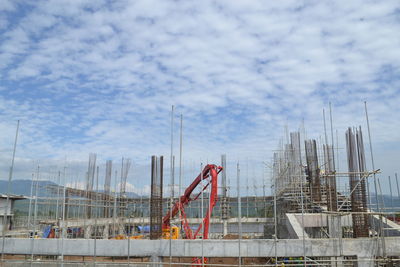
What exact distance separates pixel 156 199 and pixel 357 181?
871 centimetres

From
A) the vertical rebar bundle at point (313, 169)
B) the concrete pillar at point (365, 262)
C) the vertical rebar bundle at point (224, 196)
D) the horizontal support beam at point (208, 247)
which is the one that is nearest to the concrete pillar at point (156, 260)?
the horizontal support beam at point (208, 247)

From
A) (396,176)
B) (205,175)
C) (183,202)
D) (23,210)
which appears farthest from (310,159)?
(23,210)

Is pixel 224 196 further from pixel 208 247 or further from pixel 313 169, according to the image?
pixel 208 247

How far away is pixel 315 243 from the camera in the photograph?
10.8m

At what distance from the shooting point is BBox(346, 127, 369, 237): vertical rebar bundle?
1180 cm

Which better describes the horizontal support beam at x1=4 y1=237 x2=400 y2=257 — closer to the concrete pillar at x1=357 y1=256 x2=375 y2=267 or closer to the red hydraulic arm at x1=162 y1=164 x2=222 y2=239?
the concrete pillar at x1=357 y1=256 x2=375 y2=267

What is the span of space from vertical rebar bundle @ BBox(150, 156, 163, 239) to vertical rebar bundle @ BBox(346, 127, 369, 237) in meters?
7.98

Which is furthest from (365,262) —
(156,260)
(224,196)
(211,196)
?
(224,196)

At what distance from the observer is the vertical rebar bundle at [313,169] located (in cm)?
1638

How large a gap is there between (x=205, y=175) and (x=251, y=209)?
10.7 m

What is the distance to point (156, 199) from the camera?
50.5 feet

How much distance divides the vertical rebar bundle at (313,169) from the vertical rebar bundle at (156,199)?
7.68m

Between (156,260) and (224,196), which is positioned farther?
(224,196)

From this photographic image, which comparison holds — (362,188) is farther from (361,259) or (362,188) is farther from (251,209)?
(251,209)
